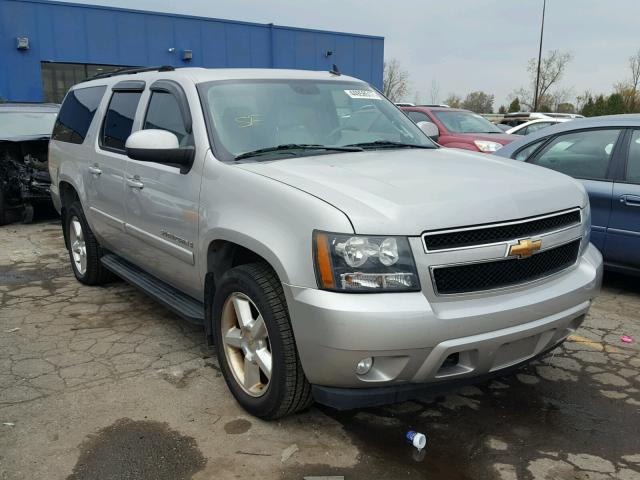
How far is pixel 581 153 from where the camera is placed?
536cm

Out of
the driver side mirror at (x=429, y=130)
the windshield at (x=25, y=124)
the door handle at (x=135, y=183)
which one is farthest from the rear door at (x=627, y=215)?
the windshield at (x=25, y=124)

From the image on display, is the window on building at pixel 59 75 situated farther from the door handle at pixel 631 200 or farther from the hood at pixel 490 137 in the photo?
the door handle at pixel 631 200

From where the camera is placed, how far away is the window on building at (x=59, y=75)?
68.9 ft

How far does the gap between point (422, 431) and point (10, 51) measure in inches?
845

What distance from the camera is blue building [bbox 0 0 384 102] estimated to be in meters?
A: 20.2

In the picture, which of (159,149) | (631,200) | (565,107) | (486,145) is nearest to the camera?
(159,149)

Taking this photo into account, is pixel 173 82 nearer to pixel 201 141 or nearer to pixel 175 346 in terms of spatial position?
pixel 201 141

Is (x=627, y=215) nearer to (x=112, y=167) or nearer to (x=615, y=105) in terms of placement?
(x=112, y=167)

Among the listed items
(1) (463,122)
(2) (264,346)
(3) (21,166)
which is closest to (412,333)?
(2) (264,346)

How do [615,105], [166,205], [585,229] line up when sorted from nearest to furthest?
[585,229]
[166,205]
[615,105]

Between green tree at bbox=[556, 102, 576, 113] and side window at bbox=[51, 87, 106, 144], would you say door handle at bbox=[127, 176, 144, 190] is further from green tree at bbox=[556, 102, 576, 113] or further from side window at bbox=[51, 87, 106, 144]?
green tree at bbox=[556, 102, 576, 113]

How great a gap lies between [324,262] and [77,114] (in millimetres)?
3886

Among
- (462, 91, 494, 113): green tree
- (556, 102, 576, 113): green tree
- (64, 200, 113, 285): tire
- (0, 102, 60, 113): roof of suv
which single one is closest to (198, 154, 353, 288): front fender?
(64, 200, 113, 285): tire

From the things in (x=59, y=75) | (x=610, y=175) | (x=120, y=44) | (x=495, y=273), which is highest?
(x=120, y=44)
